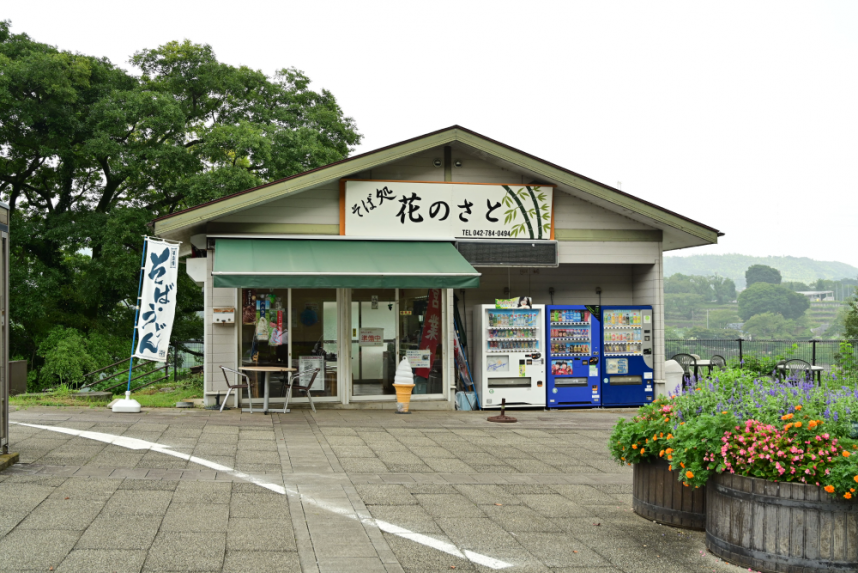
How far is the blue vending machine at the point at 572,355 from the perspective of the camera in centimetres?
1452

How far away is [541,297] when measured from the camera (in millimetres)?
15820

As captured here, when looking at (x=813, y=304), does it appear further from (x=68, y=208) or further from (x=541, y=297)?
(x=68, y=208)

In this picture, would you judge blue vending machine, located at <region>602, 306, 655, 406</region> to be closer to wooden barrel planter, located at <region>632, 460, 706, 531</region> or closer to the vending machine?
the vending machine

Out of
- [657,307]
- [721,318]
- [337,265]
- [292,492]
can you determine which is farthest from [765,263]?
[292,492]

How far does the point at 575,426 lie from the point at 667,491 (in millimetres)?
6286

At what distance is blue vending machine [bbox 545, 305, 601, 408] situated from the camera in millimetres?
14523

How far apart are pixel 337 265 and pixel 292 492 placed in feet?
20.0

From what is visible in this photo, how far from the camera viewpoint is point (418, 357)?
14227mm

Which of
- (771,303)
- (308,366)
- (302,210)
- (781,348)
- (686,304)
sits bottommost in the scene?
(308,366)

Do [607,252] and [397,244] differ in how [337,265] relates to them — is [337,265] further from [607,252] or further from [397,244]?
[607,252]

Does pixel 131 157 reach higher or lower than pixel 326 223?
higher

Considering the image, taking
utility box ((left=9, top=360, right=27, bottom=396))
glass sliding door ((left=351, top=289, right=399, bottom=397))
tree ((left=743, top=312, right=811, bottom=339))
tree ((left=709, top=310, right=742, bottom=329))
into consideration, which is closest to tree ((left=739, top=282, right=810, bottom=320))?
tree ((left=709, top=310, right=742, bottom=329))

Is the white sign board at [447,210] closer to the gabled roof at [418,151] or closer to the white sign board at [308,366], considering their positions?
the gabled roof at [418,151]

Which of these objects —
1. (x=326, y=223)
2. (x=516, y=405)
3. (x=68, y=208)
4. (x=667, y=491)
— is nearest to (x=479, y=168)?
(x=326, y=223)
